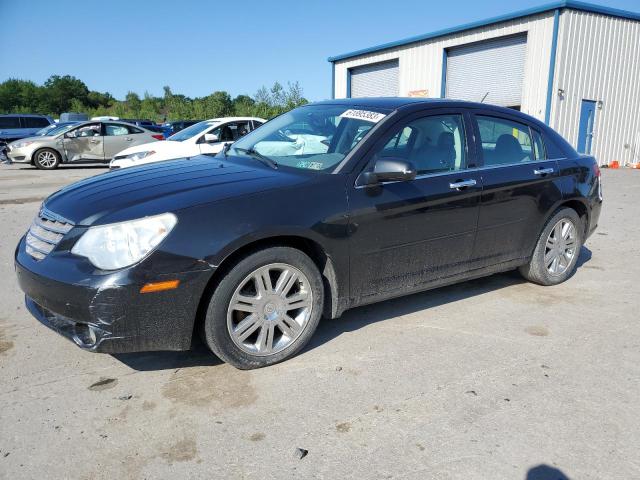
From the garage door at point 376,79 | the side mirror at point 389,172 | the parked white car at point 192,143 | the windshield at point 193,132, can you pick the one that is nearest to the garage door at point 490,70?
the garage door at point 376,79

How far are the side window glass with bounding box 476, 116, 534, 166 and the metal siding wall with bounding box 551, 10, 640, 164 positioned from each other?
47.3ft

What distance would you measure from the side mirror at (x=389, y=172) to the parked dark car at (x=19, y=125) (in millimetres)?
22525

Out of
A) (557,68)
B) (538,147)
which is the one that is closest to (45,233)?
(538,147)

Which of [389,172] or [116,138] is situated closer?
[389,172]

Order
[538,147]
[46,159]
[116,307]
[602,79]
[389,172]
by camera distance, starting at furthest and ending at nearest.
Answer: [602,79] < [46,159] < [538,147] < [389,172] < [116,307]

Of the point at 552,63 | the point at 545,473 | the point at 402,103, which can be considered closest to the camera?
the point at 545,473

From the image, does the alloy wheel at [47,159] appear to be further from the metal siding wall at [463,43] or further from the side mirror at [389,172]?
the side mirror at [389,172]

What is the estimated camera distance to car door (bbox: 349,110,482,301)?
137 inches

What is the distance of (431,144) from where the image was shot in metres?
3.95

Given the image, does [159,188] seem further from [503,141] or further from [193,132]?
[193,132]

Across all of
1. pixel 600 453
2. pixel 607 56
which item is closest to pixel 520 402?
pixel 600 453

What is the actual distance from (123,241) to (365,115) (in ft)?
6.55

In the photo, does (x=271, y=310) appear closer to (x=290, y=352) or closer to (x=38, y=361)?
(x=290, y=352)

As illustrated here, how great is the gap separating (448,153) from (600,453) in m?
2.31
